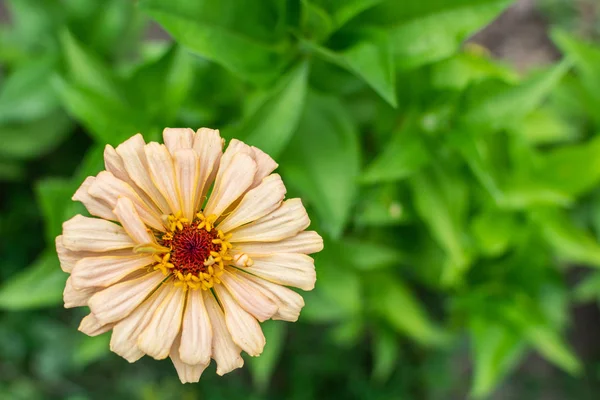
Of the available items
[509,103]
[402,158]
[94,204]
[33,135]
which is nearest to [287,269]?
[94,204]

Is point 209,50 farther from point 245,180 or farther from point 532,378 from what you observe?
point 532,378

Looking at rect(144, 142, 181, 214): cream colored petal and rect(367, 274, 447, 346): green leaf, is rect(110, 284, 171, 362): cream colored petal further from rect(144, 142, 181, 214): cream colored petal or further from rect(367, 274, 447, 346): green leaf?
rect(367, 274, 447, 346): green leaf

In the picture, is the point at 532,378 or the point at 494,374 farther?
the point at 532,378

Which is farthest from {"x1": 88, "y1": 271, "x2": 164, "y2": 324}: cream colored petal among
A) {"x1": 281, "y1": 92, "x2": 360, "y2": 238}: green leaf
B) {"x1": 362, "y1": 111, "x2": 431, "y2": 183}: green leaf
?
{"x1": 362, "y1": 111, "x2": 431, "y2": 183}: green leaf

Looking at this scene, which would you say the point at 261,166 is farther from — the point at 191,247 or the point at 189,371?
the point at 189,371

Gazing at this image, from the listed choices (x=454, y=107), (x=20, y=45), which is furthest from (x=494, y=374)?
(x=20, y=45)

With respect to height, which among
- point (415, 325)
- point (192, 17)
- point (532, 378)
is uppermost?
point (192, 17)

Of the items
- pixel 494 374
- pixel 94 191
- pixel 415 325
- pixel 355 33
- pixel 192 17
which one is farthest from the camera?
pixel 415 325
